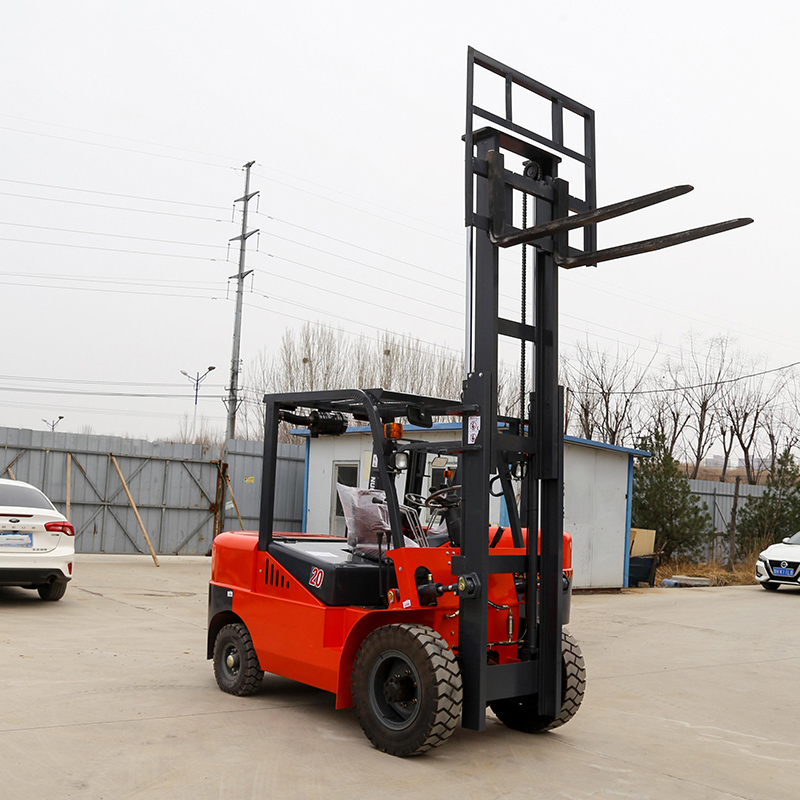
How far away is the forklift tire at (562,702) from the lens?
20.2ft

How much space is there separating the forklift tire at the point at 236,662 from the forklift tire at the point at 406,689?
4.30 ft

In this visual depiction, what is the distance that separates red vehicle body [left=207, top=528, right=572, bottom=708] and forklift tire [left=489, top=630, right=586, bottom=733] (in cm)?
34

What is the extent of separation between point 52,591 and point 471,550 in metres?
8.09

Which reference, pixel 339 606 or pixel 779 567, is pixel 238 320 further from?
pixel 339 606

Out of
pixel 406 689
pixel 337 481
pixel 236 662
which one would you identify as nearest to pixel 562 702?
pixel 406 689

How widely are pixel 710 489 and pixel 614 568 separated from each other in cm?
1166

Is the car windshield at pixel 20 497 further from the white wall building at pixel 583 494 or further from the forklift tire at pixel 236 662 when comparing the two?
the white wall building at pixel 583 494

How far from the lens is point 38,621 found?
10.4 m

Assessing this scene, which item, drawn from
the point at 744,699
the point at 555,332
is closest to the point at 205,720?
the point at 555,332

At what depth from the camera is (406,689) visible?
18.4 ft

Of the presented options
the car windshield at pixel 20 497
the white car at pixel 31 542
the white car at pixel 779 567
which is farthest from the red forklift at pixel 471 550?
the white car at pixel 779 567

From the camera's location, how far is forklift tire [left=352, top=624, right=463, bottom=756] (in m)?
5.34

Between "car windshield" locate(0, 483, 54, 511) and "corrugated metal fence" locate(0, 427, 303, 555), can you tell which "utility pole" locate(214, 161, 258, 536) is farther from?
"car windshield" locate(0, 483, 54, 511)

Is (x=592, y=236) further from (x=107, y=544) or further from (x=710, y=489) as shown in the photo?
(x=710, y=489)
